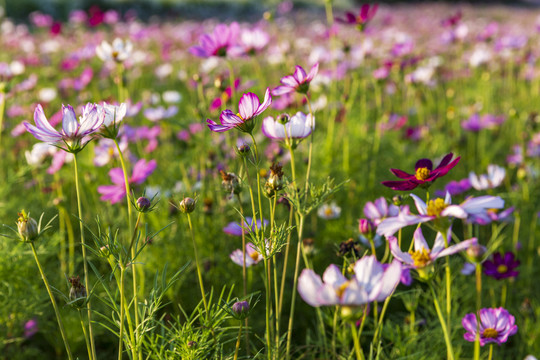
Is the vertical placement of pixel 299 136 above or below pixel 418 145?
above

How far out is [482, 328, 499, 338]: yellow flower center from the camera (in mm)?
833

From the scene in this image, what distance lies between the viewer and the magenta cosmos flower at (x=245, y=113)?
0.67m

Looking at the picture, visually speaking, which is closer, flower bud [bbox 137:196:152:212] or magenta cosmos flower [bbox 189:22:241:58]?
flower bud [bbox 137:196:152:212]

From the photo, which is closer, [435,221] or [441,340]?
[435,221]

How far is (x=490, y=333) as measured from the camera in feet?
2.74

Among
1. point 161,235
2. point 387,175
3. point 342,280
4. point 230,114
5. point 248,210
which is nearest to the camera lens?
point 342,280

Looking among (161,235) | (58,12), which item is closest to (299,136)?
(161,235)

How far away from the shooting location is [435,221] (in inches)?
23.1

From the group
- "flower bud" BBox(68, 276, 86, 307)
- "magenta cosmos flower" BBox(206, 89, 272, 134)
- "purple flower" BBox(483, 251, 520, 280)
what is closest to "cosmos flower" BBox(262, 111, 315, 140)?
"magenta cosmos flower" BBox(206, 89, 272, 134)

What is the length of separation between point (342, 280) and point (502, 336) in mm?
473

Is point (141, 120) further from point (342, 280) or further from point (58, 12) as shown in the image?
point (58, 12)

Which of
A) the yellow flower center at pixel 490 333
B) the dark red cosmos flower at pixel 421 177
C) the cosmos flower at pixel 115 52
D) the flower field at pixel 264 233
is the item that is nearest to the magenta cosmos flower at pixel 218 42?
the flower field at pixel 264 233

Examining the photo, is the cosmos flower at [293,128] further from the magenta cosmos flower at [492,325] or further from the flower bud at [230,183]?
the magenta cosmos flower at [492,325]

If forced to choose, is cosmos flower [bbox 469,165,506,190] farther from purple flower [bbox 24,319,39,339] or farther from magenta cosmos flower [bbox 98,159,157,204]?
purple flower [bbox 24,319,39,339]
